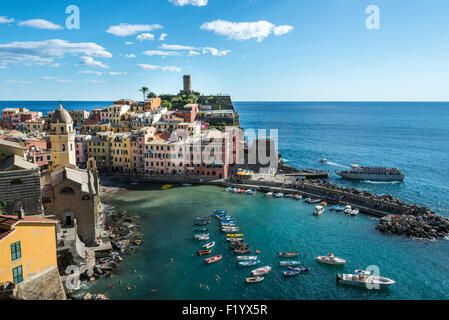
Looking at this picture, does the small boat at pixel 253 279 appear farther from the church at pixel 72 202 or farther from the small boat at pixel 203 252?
the church at pixel 72 202

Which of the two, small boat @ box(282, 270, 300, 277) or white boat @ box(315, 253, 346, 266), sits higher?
white boat @ box(315, 253, 346, 266)

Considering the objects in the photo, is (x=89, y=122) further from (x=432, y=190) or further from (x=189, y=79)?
(x=432, y=190)

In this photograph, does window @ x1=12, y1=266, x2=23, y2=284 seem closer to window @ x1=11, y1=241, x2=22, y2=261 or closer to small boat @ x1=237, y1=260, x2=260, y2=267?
window @ x1=11, y1=241, x2=22, y2=261

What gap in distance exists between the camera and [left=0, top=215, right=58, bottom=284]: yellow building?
2439 cm

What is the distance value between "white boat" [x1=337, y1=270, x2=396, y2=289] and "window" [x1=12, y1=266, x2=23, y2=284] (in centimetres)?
3262

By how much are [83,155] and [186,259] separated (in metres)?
55.6

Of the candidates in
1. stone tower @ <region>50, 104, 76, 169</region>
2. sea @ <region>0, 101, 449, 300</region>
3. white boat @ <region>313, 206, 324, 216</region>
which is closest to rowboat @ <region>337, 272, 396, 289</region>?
sea @ <region>0, 101, 449, 300</region>

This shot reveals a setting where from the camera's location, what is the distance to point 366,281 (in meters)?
37.0

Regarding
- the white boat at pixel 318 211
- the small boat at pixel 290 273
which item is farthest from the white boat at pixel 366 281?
the white boat at pixel 318 211

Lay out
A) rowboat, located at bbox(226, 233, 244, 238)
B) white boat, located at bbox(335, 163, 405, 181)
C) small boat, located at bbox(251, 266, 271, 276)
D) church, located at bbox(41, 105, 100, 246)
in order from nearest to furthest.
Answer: small boat, located at bbox(251, 266, 271, 276)
church, located at bbox(41, 105, 100, 246)
rowboat, located at bbox(226, 233, 244, 238)
white boat, located at bbox(335, 163, 405, 181)

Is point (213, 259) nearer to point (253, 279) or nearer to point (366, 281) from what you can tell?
point (253, 279)

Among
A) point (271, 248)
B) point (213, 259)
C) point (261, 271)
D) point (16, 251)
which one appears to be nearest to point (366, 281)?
point (261, 271)

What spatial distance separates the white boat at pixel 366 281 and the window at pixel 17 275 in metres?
32.6
